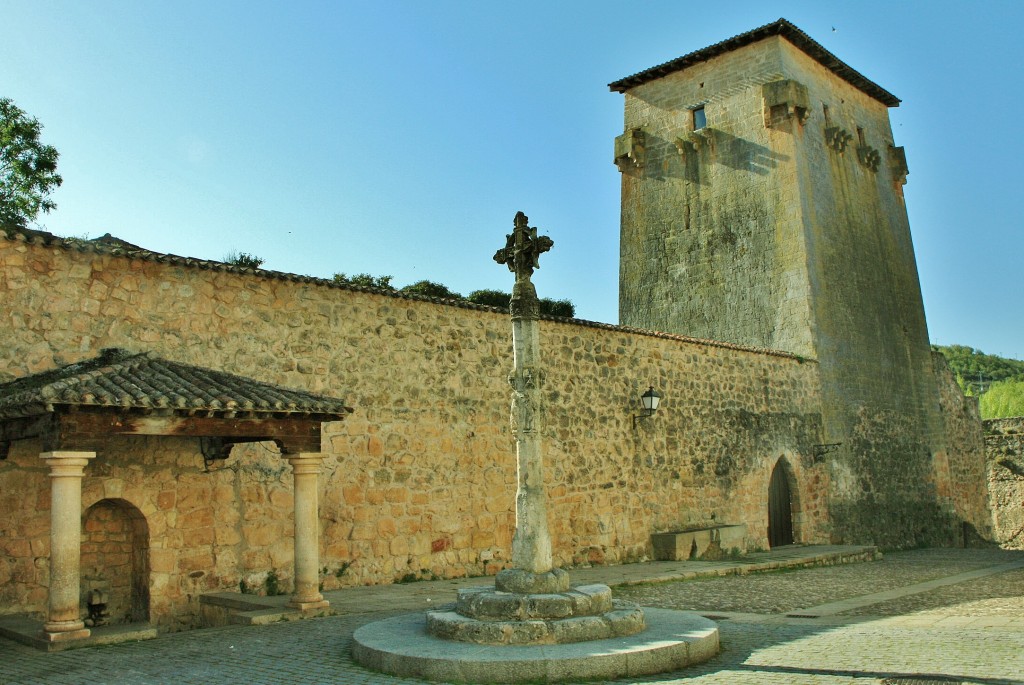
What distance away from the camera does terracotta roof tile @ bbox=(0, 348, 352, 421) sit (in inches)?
294

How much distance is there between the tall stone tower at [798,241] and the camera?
20484 mm

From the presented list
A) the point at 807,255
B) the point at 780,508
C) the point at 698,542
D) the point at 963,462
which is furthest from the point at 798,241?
the point at 963,462

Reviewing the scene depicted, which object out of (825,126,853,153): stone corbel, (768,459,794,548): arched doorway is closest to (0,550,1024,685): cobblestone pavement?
(768,459,794,548): arched doorway

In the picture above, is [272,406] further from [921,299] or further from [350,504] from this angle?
[921,299]

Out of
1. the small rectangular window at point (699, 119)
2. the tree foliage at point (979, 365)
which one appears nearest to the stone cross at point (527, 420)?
the small rectangular window at point (699, 119)

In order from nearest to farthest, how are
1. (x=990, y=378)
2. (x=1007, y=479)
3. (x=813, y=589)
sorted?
1. (x=813, y=589)
2. (x=1007, y=479)
3. (x=990, y=378)

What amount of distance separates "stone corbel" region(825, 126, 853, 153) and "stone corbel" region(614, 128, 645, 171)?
15.7 feet

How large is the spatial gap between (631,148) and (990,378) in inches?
1728

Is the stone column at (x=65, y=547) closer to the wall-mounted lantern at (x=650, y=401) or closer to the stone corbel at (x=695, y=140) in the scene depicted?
the wall-mounted lantern at (x=650, y=401)

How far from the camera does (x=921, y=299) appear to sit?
25.1 m

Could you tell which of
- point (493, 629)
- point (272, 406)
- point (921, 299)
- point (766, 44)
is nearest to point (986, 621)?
point (493, 629)

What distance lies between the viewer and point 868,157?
78.5ft

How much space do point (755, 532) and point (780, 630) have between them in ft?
31.1

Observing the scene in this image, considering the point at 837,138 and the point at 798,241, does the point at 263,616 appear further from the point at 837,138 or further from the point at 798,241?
the point at 837,138
